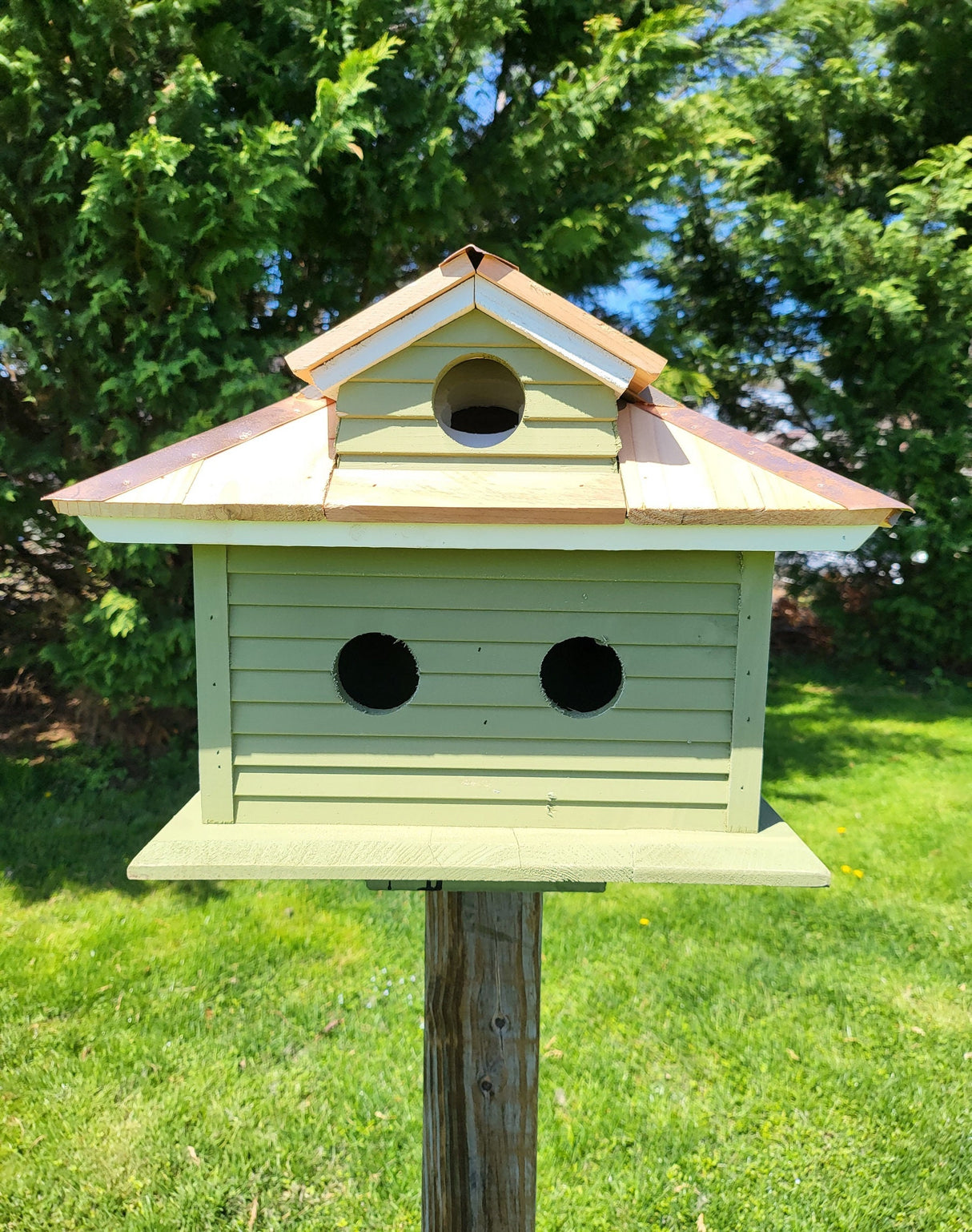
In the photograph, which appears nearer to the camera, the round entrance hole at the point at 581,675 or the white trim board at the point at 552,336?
the white trim board at the point at 552,336

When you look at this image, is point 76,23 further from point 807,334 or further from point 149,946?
point 807,334

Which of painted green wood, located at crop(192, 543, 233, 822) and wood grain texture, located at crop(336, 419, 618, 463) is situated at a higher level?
wood grain texture, located at crop(336, 419, 618, 463)

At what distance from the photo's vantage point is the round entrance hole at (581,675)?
2281 millimetres

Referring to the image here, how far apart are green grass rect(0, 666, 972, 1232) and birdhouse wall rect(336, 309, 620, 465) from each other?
258 centimetres

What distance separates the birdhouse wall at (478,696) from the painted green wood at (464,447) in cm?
20

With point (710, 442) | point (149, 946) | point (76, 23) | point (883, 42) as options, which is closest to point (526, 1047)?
point (710, 442)

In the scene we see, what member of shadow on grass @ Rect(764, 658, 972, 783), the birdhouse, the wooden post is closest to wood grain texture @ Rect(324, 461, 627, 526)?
the birdhouse

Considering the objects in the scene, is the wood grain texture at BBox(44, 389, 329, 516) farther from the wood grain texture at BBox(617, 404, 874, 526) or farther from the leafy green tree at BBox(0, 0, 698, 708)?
the leafy green tree at BBox(0, 0, 698, 708)

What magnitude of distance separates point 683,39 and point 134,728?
17.5 ft

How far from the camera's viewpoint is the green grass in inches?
113

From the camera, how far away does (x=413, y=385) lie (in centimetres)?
159

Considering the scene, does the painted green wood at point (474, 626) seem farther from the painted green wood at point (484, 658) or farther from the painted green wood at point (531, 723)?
the painted green wood at point (531, 723)

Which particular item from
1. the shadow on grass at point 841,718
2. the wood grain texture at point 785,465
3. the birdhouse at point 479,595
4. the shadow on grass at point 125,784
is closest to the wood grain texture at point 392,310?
the birdhouse at point 479,595

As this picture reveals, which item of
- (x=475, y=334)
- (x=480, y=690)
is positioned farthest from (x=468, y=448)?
(x=480, y=690)
